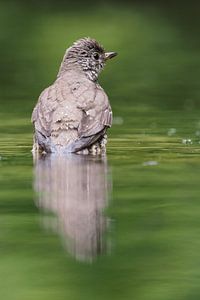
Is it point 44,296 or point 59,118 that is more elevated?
point 59,118

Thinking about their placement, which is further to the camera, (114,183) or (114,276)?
(114,183)

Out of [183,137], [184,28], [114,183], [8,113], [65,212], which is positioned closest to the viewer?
[65,212]

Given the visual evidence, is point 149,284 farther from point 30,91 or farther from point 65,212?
point 30,91

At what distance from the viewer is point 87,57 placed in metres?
14.5

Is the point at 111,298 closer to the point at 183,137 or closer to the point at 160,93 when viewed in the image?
the point at 183,137

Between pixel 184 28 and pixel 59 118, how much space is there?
708 inches

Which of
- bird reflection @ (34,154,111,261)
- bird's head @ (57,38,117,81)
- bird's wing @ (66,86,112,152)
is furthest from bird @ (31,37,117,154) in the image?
bird's head @ (57,38,117,81)

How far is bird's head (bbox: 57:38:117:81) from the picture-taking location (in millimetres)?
14242

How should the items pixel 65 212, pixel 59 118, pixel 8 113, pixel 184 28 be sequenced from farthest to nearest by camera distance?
pixel 184 28
pixel 8 113
pixel 59 118
pixel 65 212

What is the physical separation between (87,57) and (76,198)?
A: 5208mm

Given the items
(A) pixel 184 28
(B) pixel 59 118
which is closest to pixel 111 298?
(B) pixel 59 118

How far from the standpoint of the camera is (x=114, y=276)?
23.6 feet

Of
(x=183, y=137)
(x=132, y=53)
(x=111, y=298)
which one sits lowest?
Answer: (x=111, y=298)

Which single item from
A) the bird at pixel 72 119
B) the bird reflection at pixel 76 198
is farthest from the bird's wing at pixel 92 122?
the bird reflection at pixel 76 198
